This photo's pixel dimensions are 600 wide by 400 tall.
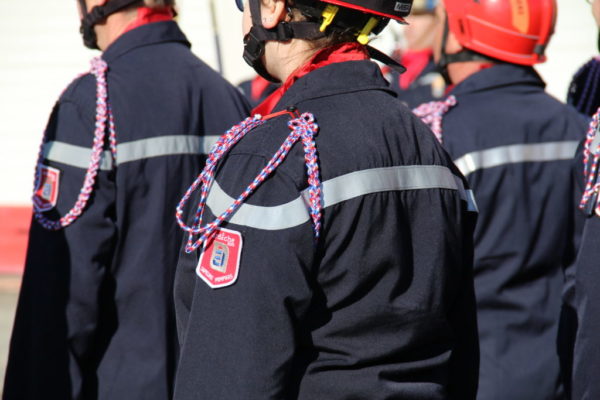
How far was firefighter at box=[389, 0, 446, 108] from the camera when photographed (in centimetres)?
776

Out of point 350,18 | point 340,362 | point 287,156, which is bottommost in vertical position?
point 340,362

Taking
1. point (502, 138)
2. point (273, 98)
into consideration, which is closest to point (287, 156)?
point (273, 98)

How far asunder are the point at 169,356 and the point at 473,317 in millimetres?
1267

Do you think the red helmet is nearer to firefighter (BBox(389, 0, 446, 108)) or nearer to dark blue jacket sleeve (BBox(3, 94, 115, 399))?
dark blue jacket sleeve (BBox(3, 94, 115, 399))

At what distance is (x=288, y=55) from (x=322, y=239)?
19.2 inches

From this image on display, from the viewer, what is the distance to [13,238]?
29.9 ft

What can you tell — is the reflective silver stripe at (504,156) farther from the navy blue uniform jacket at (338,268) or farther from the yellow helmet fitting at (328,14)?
the yellow helmet fitting at (328,14)

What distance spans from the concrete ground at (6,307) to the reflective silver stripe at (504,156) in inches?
164

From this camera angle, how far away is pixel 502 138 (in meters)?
3.69

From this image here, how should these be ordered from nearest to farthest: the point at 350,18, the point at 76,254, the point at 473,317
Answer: the point at 350,18 → the point at 473,317 → the point at 76,254

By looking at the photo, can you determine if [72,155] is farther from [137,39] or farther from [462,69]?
[462,69]

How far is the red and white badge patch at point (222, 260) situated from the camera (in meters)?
1.80

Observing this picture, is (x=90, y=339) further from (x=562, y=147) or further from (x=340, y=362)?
(x=562, y=147)

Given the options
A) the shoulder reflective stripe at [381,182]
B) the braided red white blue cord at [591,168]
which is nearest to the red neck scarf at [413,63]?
the braided red white blue cord at [591,168]
